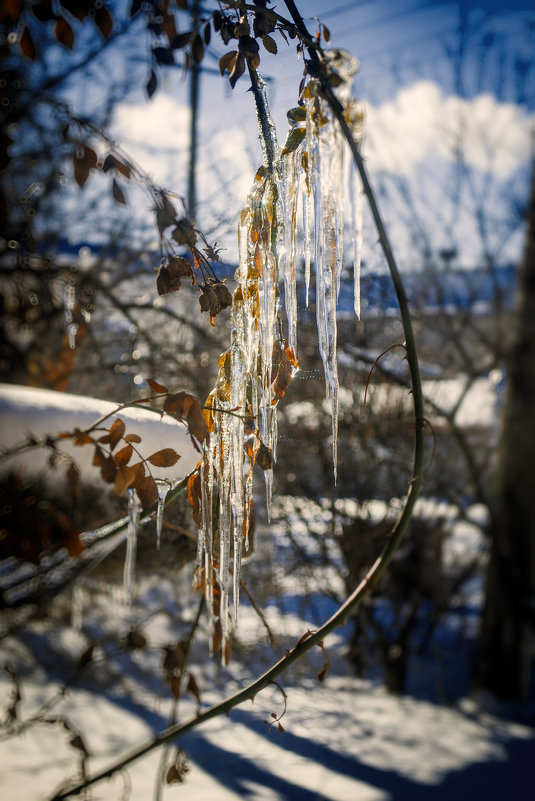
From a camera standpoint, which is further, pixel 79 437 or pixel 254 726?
pixel 254 726

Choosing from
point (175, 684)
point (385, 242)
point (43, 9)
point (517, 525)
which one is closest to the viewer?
point (385, 242)

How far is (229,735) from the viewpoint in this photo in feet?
9.60

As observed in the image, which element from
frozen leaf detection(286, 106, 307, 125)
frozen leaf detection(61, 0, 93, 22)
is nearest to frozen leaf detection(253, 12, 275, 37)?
frozen leaf detection(286, 106, 307, 125)

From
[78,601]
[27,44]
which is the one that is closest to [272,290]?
[27,44]

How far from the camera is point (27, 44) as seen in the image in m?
1.93

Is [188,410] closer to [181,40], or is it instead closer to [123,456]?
[123,456]

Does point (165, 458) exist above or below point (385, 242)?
below

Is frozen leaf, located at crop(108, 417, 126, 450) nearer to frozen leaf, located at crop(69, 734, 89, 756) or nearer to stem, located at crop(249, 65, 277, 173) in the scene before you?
stem, located at crop(249, 65, 277, 173)

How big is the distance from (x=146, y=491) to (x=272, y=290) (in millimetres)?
614

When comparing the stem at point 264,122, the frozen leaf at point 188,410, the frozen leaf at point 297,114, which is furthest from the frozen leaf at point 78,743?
the frozen leaf at point 297,114

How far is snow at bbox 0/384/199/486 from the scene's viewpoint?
195cm

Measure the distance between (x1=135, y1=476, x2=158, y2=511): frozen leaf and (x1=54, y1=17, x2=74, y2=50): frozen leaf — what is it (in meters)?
1.25

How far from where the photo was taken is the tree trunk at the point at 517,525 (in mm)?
5270

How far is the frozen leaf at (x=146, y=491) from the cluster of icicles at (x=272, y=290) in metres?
0.14
